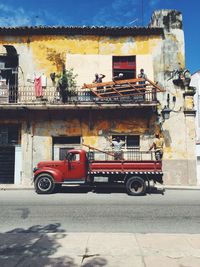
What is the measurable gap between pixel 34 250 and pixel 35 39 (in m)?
16.4

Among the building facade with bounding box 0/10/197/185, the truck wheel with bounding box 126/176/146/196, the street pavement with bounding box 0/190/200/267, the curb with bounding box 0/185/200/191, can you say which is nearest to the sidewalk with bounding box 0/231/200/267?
the street pavement with bounding box 0/190/200/267

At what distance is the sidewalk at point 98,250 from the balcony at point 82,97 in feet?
38.5

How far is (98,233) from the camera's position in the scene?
7320 millimetres

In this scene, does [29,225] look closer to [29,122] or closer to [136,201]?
[136,201]

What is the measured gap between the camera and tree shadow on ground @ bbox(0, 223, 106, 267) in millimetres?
5477

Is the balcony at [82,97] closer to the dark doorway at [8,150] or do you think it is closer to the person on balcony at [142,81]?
the person on balcony at [142,81]

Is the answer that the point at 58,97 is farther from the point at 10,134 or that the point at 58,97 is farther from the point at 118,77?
the point at 118,77

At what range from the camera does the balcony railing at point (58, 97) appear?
18.4 m

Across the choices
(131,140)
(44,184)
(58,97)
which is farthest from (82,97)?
(44,184)

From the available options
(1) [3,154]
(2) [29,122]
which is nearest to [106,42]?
(2) [29,122]

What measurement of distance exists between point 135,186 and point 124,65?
8875mm

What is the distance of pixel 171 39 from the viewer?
64.6 ft

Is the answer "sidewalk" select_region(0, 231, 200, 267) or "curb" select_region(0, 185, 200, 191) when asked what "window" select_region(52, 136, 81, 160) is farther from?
"sidewalk" select_region(0, 231, 200, 267)

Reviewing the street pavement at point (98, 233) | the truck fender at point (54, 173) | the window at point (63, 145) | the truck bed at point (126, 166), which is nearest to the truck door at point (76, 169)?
the truck fender at point (54, 173)
